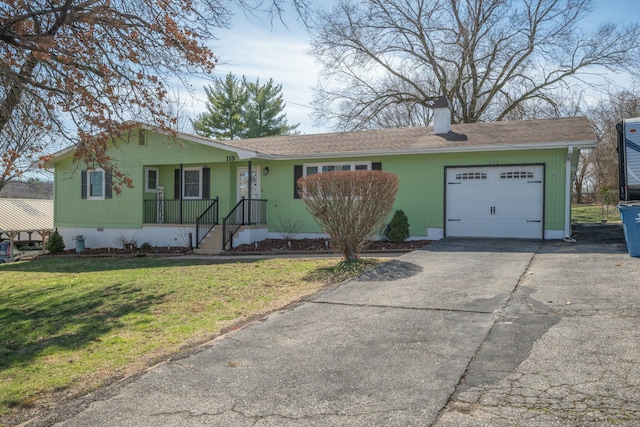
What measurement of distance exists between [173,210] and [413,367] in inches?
610

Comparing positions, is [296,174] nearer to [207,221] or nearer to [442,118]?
[207,221]

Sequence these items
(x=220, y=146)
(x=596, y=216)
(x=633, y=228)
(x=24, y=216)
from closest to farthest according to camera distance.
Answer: (x=633, y=228) < (x=220, y=146) < (x=596, y=216) < (x=24, y=216)

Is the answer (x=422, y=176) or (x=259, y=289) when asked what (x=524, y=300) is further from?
(x=422, y=176)

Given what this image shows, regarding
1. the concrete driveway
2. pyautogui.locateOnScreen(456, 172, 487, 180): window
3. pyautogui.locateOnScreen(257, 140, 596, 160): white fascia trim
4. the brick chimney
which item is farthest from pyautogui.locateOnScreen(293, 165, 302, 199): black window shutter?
the concrete driveway

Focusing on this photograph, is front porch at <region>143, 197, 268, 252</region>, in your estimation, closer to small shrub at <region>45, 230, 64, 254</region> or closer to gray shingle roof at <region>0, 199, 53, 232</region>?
small shrub at <region>45, 230, 64, 254</region>

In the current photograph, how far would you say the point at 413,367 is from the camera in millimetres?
4207

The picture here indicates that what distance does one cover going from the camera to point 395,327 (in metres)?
5.41

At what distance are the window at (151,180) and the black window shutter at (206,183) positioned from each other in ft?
7.04

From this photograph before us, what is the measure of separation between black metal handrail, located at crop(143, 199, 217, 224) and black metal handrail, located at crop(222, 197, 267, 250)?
1.21 meters

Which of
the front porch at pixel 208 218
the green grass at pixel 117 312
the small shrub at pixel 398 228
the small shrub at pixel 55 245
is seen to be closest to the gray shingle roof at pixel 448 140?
the small shrub at pixel 398 228

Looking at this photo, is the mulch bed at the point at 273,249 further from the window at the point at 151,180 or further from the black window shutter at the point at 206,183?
the window at the point at 151,180

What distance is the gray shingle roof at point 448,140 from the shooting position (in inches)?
523

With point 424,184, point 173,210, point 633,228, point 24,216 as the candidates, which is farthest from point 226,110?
point 633,228

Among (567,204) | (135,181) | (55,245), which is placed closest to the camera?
(567,204)
